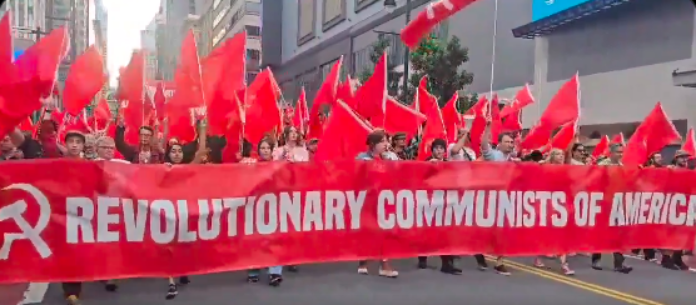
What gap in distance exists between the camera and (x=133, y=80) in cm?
986

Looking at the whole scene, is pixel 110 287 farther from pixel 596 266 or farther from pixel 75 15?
pixel 75 15

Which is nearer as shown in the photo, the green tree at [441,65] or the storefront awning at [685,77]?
the storefront awning at [685,77]

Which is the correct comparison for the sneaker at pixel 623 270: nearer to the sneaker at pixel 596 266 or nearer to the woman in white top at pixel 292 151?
the sneaker at pixel 596 266

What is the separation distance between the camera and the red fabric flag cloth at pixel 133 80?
9.57 m

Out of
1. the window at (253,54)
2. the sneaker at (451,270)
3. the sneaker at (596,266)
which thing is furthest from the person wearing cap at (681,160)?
the window at (253,54)

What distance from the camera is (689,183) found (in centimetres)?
773

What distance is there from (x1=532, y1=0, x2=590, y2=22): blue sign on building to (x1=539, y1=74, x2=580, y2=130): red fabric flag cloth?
13.9 meters

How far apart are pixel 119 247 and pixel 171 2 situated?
1497cm

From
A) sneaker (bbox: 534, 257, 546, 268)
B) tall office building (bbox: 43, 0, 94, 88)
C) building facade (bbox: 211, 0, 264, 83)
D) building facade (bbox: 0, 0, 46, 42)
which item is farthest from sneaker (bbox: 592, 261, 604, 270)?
building facade (bbox: 211, 0, 264, 83)

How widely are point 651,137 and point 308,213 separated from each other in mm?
4845

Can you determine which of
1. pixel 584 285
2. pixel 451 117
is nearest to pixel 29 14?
pixel 451 117

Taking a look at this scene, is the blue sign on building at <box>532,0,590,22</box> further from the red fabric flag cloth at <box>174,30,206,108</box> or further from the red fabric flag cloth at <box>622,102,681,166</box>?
the red fabric flag cloth at <box>174,30,206,108</box>

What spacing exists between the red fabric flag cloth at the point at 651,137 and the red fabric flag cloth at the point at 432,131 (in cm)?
239

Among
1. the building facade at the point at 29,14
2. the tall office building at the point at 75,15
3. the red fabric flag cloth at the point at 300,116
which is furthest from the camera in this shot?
the tall office building at the point at 75,15
